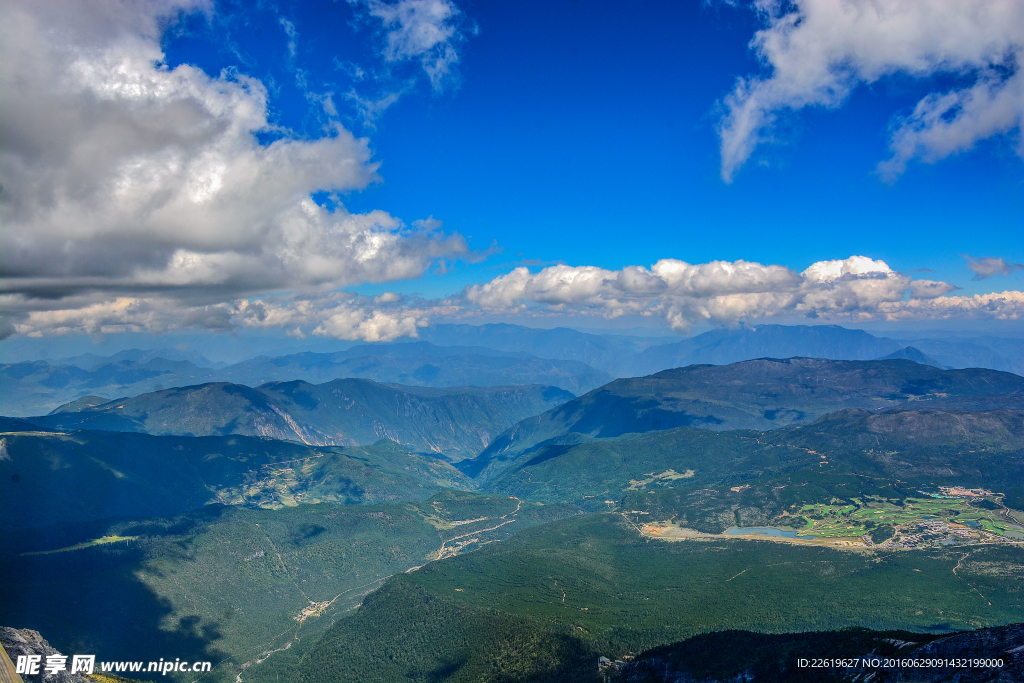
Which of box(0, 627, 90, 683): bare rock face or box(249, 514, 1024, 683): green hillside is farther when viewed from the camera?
box(249, 514, 1024, 683): green hillside

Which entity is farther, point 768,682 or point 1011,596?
point 1011,596

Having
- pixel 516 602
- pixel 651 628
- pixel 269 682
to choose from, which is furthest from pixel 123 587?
pixel 651 628

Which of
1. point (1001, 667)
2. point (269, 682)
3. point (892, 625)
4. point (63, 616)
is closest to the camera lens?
point (1001, 667)

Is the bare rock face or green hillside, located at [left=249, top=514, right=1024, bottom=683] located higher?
the bare rock face

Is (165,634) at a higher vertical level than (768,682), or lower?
lower

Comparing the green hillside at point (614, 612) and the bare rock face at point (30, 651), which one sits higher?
the bare rock face at point (30, 651)

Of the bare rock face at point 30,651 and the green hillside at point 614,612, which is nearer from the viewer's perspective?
the bare rock face at point 30,651

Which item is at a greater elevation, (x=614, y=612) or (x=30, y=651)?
(x=30, y=651)

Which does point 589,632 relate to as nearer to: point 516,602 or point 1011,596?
point 516,602
